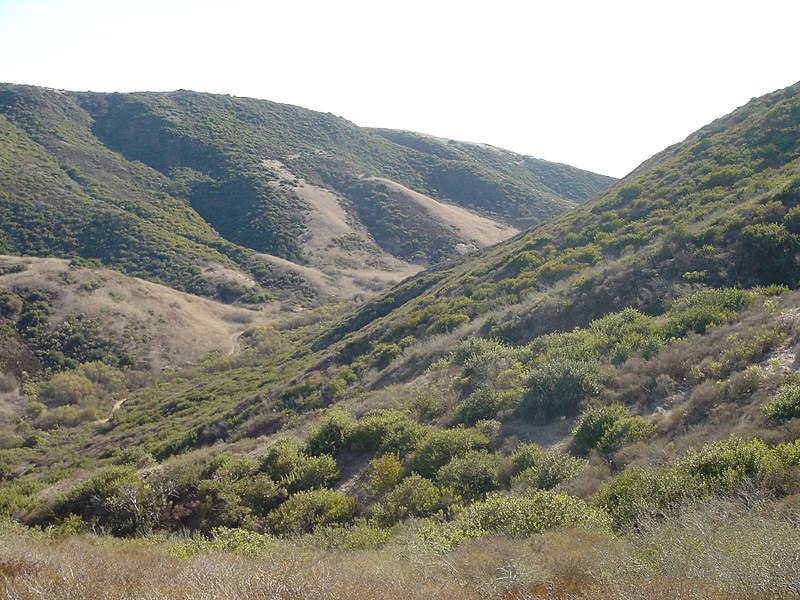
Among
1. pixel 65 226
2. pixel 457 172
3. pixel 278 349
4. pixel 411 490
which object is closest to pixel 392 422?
pixel 411 490

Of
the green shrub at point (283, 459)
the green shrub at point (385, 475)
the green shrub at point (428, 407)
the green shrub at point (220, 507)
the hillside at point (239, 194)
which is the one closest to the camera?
the green shrub at point (385, 475)

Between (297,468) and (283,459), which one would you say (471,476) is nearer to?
(297,468)

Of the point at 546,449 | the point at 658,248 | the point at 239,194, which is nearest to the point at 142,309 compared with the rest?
the point at 239,194

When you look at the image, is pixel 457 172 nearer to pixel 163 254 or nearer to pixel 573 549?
pixel 163 254

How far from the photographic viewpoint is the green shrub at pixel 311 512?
704 cm

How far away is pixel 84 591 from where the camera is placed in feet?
12.8

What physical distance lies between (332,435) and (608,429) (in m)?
4.83

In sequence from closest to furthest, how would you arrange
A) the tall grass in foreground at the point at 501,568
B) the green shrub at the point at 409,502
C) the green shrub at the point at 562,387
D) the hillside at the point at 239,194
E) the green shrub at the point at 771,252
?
the tall grass in foreground at the point at 501,568 → the green shrub at the point at 409,502 → the green shrub at the point at 562,387 → the green shrub at the point at 771,252 → the hillside at the point at 239,194

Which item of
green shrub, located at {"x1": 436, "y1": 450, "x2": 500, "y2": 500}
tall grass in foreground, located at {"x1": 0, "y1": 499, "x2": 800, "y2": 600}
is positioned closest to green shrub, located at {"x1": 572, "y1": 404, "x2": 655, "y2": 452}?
green shrub, located at {"x1": 436, "y1": 450, "x2": 500, "y2": 500}

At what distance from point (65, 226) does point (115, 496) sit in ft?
151

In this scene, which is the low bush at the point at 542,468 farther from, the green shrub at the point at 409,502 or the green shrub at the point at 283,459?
the green shrub at the point at 283,459

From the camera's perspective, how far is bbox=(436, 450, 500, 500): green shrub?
22.2 feet

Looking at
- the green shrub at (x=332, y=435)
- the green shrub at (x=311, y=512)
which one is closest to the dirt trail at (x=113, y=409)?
the green shrub at (x=332, y=435)

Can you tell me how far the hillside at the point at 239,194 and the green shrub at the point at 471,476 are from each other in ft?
124
